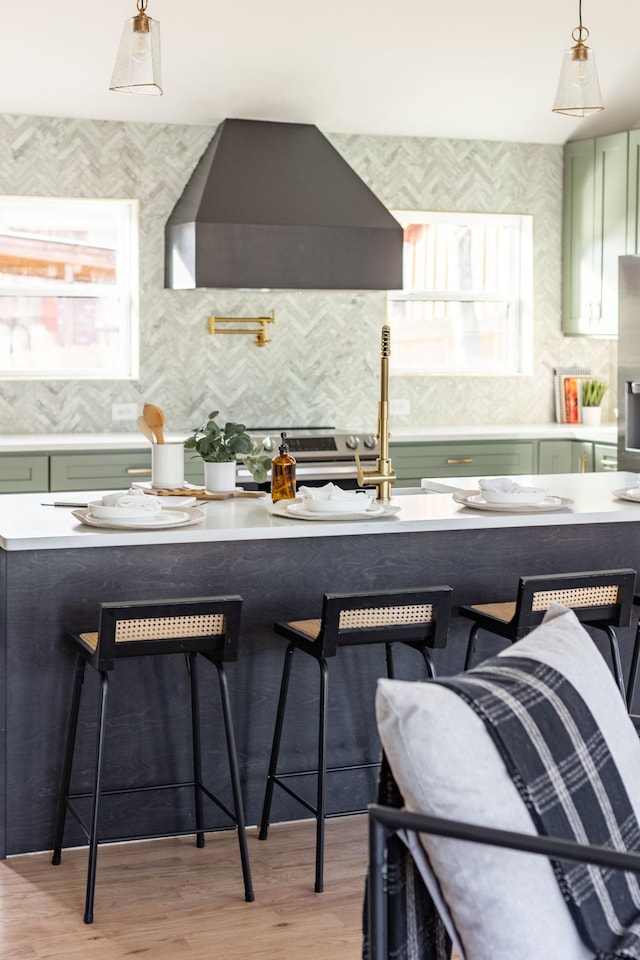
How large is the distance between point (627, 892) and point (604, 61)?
4797 mm

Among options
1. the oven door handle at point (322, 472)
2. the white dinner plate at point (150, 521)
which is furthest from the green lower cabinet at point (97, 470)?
the white dinner plate at point (150, 521)

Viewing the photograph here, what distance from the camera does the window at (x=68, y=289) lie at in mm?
5973

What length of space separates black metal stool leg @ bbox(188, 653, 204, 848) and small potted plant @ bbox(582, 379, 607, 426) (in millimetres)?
4036

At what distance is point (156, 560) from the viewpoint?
3.22m

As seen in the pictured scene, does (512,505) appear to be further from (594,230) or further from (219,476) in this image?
(594,230)

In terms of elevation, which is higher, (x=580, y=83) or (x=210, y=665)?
(x=580, y=83)

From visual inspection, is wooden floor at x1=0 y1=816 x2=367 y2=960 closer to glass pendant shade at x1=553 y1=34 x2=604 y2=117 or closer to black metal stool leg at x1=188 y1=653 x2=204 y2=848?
black metal stool leg at x1=188 y1=653 x2=204 y2=848

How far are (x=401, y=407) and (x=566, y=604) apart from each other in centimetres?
348

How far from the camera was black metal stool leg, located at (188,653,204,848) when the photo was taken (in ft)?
10.4

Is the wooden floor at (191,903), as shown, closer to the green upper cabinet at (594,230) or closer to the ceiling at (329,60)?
the ceiling at (329,60)

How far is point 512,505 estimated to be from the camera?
11.6 ft

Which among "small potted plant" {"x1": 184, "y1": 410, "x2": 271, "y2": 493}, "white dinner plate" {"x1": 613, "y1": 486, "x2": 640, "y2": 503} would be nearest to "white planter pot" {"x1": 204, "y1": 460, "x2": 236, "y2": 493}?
"small potted plant" {"x1": 184, "y1": 410, "x2": 271, "y2": 493}

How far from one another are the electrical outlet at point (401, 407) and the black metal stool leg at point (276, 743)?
3414 millimetres

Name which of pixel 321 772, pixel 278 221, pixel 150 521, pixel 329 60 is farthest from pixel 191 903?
pixel 329 60
